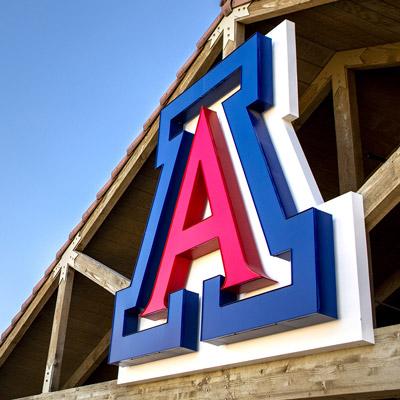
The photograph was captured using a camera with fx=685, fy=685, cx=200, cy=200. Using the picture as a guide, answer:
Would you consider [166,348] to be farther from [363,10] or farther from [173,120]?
[363,10]

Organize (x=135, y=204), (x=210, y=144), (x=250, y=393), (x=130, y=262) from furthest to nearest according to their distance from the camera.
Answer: (x=130, y=262) → (x=135, y=204) → (x=210, y=144) → (x=250, y=393)

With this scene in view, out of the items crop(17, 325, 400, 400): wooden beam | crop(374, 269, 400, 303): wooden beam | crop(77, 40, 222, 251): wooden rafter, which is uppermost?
crop(77, 40, 222, 251): wooden rafter

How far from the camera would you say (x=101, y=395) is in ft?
18.2

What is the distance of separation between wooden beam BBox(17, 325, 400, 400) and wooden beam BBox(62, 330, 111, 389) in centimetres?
408

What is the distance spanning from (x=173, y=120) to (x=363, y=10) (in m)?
1.73

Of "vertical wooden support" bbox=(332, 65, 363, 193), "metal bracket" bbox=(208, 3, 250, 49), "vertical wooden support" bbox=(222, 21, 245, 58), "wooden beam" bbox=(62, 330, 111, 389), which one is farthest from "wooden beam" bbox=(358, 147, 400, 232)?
"wooden beam" bbox=(62, 330, 111, 389)

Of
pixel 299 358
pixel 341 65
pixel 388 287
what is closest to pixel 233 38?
pixel 341 65

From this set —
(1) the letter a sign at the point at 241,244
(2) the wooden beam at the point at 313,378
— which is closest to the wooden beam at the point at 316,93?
(1) the letter a sign at the point at 241,244

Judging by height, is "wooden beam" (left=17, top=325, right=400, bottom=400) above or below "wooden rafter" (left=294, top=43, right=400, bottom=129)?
below

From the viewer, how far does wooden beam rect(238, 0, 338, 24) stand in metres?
5.01

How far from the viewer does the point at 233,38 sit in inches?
217

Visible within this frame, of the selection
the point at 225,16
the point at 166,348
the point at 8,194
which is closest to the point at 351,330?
the point at 166,348

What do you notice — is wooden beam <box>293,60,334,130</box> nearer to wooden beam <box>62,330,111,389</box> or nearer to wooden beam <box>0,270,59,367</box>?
wooden beam <box>0,270,59,367</box>

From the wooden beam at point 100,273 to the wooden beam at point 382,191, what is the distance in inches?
111
